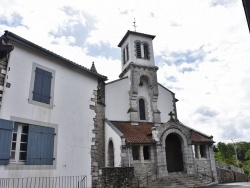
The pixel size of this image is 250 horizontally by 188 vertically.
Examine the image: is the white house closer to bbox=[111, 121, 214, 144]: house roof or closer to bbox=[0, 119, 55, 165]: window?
bbox=[0, 119, 55, 165]: window

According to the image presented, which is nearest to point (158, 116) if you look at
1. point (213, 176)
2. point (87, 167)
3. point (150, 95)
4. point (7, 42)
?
point (150, 95)

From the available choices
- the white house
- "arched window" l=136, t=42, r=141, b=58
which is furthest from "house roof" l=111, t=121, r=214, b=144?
"arched window" l=136, t=42, r=141, b=58

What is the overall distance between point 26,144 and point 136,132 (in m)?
10.2

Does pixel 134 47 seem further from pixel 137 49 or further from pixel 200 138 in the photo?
pixel 200 138

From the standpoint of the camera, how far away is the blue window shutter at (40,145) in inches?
326

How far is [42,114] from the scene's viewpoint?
29.8 ft

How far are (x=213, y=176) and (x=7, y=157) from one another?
48.0 feet

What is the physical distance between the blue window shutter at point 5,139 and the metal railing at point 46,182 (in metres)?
0.67

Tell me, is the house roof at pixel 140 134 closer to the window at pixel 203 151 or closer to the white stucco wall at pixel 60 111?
the window at pixel 203 151

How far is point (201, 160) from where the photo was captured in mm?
17016

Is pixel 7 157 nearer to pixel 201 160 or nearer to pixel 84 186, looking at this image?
pixel 84 186

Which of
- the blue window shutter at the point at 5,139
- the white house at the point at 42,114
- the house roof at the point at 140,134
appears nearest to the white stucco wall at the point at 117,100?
the house roof at the point at 140,134

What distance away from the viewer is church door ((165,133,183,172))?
1767cm

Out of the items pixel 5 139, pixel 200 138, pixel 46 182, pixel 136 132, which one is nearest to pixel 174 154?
pixel 200 138
